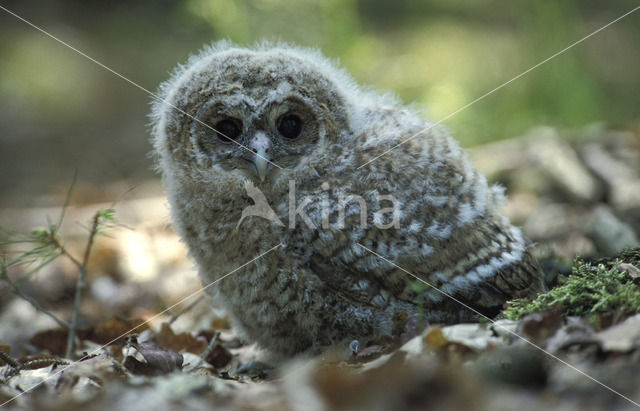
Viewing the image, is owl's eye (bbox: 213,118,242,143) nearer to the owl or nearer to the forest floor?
the owl

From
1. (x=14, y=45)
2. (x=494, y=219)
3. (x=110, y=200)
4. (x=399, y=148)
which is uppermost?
(x=14, y=45)

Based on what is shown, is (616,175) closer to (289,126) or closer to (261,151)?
(289,126)

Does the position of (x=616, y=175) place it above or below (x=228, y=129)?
below

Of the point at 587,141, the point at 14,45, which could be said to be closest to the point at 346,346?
the point at 587,141

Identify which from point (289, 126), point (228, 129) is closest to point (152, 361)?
→ point (228, 129)

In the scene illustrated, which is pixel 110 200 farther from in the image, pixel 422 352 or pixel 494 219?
pixel 422 352

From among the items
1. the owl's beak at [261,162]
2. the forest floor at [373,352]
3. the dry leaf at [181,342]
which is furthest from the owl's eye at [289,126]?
the dry leaf at [181,342]
